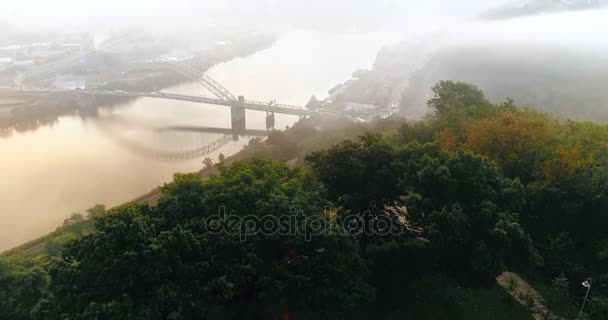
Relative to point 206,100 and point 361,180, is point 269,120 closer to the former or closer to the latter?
point 206,100

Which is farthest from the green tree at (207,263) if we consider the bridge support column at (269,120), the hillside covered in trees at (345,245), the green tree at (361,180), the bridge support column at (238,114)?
the bridge support column at (269,120)

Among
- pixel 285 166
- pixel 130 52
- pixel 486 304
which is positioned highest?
pixel 130 52

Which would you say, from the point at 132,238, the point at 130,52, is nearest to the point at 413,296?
the point at 132,238

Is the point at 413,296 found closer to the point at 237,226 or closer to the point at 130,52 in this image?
the point at 237,226

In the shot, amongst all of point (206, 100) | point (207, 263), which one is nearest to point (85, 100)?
point (206, 100)

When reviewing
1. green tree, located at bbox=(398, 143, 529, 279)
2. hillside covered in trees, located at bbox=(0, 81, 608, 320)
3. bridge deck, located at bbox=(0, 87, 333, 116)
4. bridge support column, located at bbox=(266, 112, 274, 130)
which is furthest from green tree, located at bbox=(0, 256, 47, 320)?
bridge support column, located at bbox=(266, 112, 274, 130)

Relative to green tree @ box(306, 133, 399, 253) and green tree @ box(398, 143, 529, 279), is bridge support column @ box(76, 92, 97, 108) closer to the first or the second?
green tree @ box(306, 133, 399, 253)
